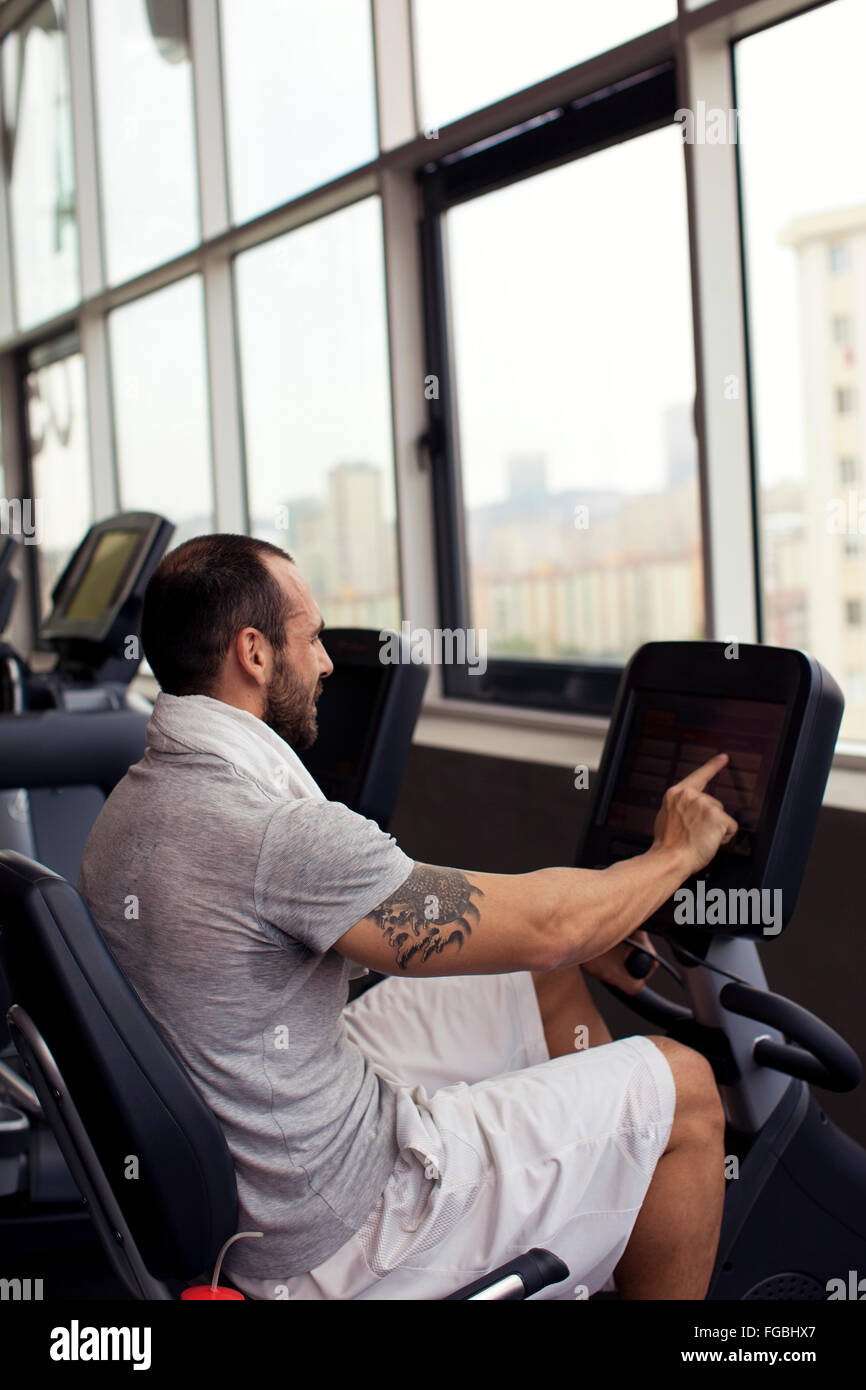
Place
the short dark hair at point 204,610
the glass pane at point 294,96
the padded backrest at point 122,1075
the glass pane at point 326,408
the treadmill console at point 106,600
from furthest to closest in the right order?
the glass pane at point 326,408 → the glass pane at point 294,96 → the treadmill console at point 106,600 → the short dark hair at point 204,610 → the padded backrest at point 122,1075

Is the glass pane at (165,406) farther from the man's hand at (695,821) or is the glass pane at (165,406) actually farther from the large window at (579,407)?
the man's hand at (695,821)

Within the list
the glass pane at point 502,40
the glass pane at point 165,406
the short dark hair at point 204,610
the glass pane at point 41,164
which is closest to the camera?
the short dark hair at point 204,610

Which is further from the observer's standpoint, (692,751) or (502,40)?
(502,40)

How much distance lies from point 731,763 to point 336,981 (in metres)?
0.52

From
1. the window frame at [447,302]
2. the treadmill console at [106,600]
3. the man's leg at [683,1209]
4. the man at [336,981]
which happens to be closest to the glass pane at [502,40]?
A: the window frame at [447,302]

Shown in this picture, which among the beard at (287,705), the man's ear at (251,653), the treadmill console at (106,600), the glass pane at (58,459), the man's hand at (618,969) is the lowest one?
the man's hand at (618,969)

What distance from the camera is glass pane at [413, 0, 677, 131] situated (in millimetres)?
2836

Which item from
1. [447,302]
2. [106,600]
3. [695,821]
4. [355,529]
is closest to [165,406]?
[355,529]

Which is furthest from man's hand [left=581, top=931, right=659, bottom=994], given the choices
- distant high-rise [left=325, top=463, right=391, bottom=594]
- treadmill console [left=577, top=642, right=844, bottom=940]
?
distant high-rise [left=325, top=463, right=391, bottom=594]

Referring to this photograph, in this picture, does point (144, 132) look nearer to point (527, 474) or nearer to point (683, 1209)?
point (527, 474)

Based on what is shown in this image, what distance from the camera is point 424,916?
1.29 metres

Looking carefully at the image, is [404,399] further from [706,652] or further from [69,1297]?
[69,1297]

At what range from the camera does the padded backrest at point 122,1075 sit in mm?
1185

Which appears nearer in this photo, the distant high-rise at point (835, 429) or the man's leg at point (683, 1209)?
the man's leg at point (683, 1209)
